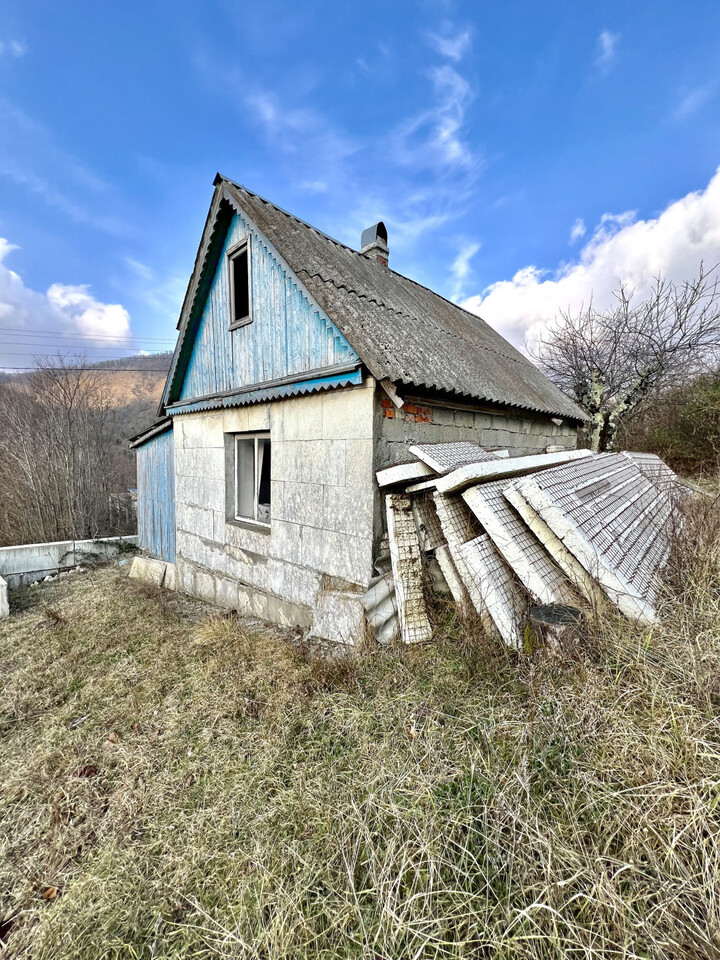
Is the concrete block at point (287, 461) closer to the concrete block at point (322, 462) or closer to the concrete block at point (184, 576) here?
the concrete block at point (322, 462)

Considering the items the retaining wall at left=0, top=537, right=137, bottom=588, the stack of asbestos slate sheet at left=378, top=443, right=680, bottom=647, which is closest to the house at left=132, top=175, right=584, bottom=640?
the stack of asbestos slate sheet at left=378, top=443, right=680, bottom=647

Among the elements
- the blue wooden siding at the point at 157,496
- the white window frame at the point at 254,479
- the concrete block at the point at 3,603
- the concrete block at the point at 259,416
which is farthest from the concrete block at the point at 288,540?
the concrete block at the point at 3,603

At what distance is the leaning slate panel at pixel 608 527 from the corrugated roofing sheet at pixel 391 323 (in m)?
1.58

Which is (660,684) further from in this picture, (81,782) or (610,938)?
(81,782)

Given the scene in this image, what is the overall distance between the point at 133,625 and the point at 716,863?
19.6ft

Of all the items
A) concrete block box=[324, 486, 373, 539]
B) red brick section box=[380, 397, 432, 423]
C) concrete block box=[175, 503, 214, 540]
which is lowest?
concrete block box=[175, 503, 214, 540]

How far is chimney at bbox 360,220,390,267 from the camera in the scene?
7918mm

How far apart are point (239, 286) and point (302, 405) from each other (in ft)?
9.16

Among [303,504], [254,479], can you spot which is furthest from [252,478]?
[303,504]

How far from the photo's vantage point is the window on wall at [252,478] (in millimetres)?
5957

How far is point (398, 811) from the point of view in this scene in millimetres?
1903

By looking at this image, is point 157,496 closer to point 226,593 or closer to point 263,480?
point 226,593

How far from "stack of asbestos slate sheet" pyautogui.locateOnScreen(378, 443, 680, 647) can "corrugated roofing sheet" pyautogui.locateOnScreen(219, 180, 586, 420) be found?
1018 mm

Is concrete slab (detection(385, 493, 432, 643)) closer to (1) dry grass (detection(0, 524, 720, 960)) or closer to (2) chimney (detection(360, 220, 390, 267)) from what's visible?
(1) dry grass (detection(0, 524, 720, 960))
